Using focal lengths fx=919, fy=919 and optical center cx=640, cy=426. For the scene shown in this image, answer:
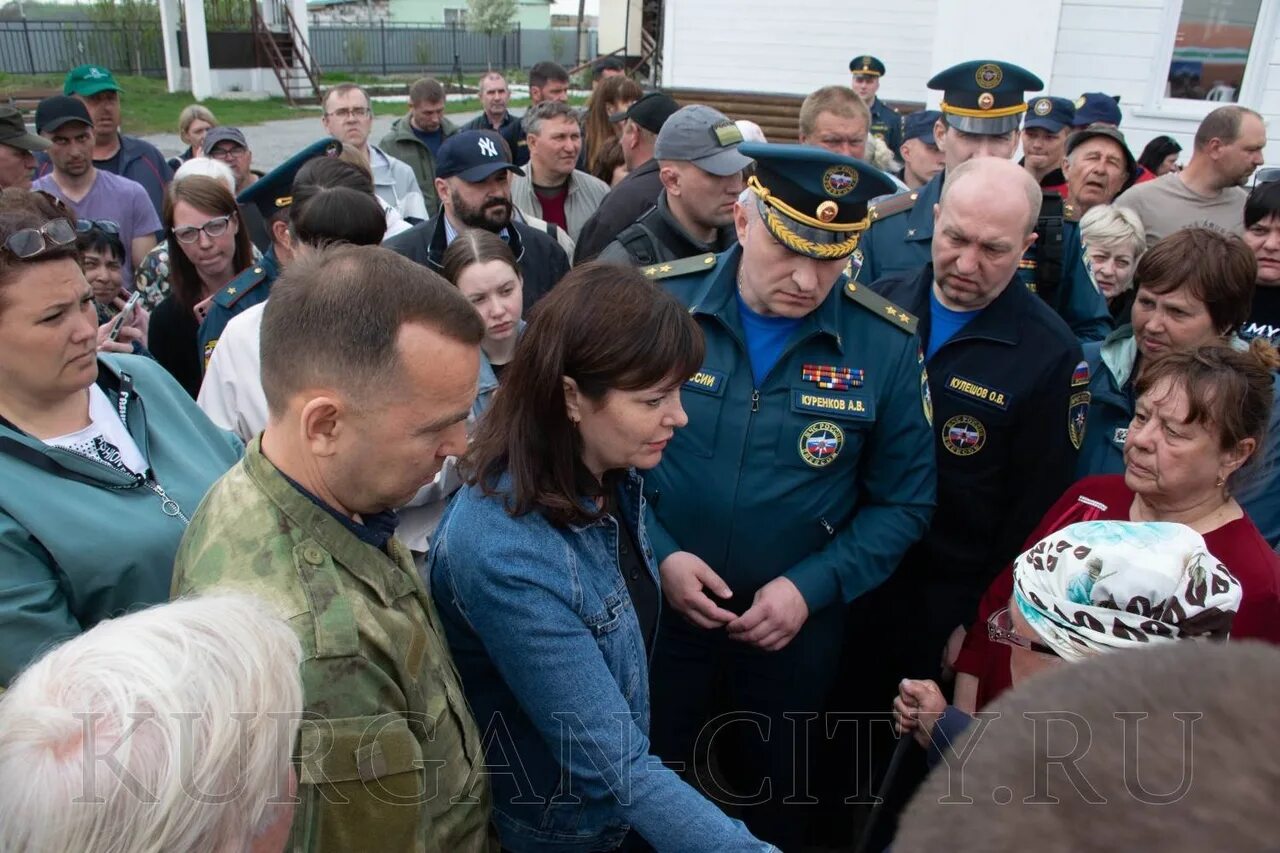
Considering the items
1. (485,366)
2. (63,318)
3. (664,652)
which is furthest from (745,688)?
(63,318)

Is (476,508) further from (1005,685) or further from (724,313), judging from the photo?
(1005,685)

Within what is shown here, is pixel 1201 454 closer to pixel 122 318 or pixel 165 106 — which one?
pixel 122 318

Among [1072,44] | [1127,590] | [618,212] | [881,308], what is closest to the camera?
[1127,590]

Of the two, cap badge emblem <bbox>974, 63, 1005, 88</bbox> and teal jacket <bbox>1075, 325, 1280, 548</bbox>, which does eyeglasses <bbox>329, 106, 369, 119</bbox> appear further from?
teal jacket <bbox>1075, 325, 1280, 548</bbox>

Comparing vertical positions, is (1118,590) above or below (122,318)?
above

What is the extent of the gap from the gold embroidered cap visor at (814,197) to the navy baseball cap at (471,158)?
5.85ft

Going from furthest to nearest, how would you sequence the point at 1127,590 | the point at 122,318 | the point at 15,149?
1. the point at 15,149
2. the point at 122,318
3. the point at 1127,590

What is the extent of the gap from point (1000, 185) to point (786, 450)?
109cm

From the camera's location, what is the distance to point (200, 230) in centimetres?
376

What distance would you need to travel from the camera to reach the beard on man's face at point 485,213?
4082 mm

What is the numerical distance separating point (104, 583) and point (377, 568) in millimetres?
639

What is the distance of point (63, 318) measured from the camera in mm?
1948

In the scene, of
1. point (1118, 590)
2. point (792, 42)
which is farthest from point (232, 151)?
point (792, 42)

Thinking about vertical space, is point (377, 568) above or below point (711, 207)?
below
